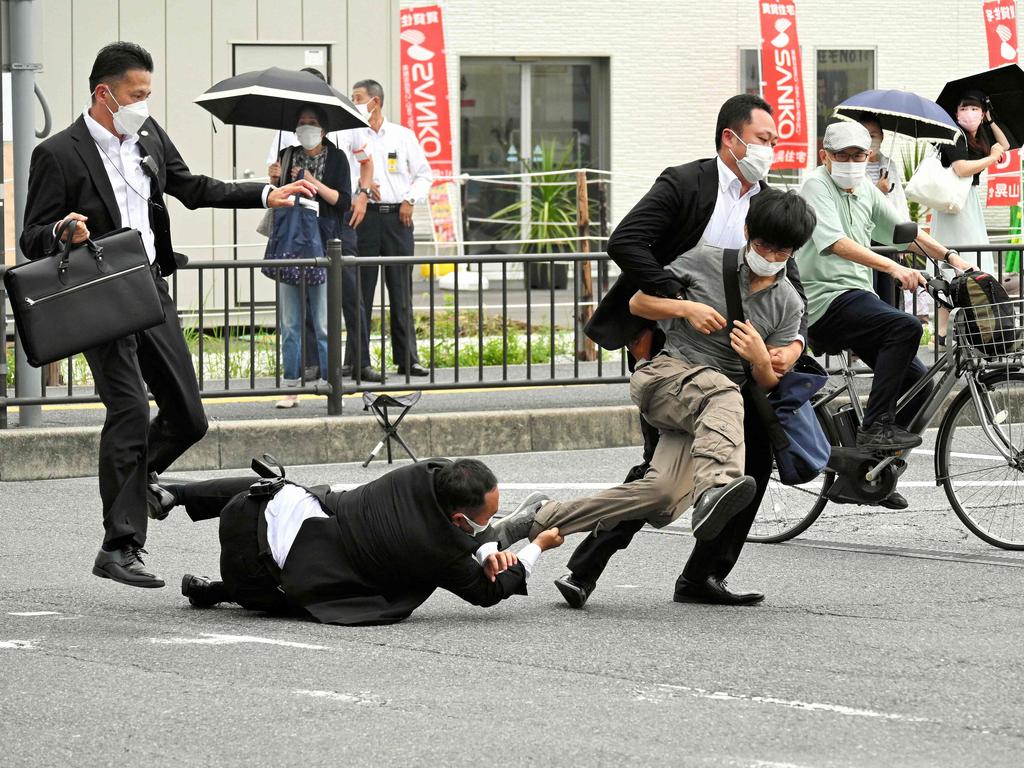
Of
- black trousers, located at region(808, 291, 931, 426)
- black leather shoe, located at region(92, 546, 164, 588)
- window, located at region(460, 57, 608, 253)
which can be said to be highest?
window, located at region(460, 57, 608, 253)

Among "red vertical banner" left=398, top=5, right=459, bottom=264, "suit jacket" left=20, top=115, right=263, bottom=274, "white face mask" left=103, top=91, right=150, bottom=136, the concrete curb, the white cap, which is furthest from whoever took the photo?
"red vertical banner" left=398, top=5, right=459, bottom=264

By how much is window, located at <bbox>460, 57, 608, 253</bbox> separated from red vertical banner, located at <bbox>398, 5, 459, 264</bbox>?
254 cm

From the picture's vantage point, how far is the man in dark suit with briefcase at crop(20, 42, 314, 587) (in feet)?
22.0

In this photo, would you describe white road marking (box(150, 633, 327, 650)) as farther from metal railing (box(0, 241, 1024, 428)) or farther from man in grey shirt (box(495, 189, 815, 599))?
metal railing (box(0, 241, 1024, 428))

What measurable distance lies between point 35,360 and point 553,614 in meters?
2.07

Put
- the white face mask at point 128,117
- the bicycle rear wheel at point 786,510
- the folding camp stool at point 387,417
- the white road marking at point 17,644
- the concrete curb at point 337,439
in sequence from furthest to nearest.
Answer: the folding camp stool at point 387,417 < the concrete curb at point 337,439 < the bicycle rear wheel at point 786,510 < the white face mask at point 128,117 < the white road marking at point 17,644

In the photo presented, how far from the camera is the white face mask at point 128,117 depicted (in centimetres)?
691

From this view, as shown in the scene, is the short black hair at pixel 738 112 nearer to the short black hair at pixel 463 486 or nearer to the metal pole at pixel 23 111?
the short black hair at pixel 463 486

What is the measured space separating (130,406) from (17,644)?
104 cm

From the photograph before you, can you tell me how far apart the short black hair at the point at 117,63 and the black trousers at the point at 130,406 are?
2.59ft

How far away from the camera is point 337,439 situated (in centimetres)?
1101

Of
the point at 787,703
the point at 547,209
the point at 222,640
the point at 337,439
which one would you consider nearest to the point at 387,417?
the point at 337,439

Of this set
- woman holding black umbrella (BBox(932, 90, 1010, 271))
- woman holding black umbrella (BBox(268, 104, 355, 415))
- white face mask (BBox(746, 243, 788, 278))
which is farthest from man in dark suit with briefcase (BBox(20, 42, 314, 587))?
woman holding black umbrella (BBox(932, 90, 1010, 271))

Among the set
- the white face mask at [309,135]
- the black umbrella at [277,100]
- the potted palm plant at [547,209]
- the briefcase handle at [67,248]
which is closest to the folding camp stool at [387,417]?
the white face mask at [309,135]
